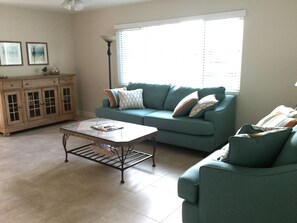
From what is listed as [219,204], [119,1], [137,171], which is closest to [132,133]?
[137,171]

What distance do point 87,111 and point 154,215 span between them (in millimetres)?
4211

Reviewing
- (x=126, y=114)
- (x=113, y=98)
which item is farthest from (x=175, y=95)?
(x=113, y=98)

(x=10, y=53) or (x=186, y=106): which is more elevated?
(x=10, y=53)

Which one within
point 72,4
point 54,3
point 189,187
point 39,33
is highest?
point 54,3

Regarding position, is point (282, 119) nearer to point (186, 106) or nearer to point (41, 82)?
point (186, 106)

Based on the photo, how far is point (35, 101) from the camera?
4.93m

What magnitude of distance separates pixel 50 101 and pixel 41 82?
17.2 inches

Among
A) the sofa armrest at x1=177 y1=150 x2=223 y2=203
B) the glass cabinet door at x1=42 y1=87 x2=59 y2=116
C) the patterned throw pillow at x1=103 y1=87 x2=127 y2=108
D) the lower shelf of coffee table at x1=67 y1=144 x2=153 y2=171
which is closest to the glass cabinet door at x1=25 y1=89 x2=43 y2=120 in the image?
the glass cabinet door at x1=42 y1=87 x2=59 y2=116

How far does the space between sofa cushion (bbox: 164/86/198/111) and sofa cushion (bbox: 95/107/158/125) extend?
0.25 metres

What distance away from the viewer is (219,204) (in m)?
1.70

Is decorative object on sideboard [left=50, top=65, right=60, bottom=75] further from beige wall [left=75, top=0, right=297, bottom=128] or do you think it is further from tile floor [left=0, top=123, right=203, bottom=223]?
beige wall [left=75, top=0, right=297, bottom=128]

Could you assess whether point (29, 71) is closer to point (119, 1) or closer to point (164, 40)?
point (119, 1)

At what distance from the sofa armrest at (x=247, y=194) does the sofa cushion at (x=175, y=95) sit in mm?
2510

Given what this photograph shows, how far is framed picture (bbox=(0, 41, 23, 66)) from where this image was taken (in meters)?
4.79
